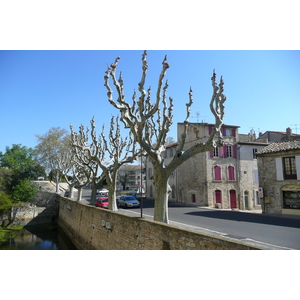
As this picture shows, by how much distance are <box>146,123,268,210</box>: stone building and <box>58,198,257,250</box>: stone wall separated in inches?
589

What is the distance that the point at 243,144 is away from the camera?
29062 mm

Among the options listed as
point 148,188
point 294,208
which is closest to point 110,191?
point 294,208

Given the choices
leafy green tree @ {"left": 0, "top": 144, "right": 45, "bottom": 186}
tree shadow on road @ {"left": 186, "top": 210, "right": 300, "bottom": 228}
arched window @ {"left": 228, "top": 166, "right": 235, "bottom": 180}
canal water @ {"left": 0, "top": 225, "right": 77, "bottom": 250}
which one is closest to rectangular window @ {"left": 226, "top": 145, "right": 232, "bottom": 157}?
arched window @ {"left": 228, "top": 166, "right": 235, "bottom": 180}

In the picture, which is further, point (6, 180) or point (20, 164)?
point (20, 164)

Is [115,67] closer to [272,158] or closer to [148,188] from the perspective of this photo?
[272,158]

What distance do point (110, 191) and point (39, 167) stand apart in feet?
104

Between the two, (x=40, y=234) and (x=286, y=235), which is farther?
(x=40, y=234)

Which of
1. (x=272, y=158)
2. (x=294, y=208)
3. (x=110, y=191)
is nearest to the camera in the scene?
(x=110, y=191)

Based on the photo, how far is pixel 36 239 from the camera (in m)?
22.7

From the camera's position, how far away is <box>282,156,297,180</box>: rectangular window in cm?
2014

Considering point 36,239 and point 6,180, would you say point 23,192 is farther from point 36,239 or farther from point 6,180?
point 36,239

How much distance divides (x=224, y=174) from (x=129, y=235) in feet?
66.2

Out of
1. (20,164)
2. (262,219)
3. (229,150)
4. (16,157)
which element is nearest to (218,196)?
(229,150)

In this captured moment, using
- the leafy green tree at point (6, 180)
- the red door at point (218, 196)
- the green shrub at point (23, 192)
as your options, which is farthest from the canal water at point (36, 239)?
the red door at point (218, 196)
